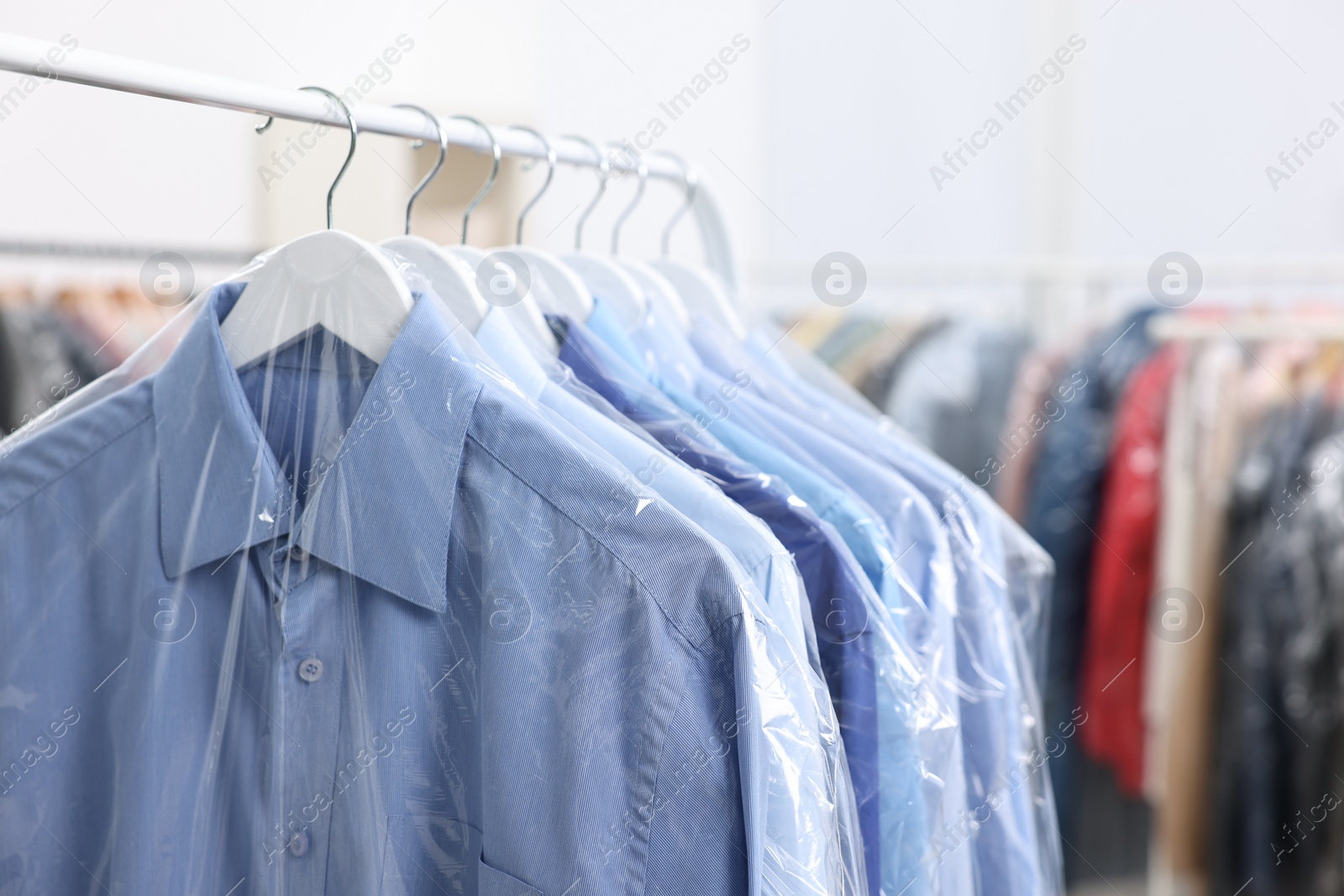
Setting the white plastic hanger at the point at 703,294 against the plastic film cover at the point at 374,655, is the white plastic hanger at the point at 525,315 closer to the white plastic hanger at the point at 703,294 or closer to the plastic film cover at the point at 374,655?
the plastic film cover at the point at 374,655

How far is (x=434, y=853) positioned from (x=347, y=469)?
24cm

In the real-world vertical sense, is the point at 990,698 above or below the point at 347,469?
below

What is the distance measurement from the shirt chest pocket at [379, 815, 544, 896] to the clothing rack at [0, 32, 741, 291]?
443 millimetres

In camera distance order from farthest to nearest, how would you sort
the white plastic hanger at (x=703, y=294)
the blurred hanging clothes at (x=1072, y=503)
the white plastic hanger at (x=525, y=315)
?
the blurred hanging clothes at (x=1072, y=503), the white plastic hanger at (x=703, y=294), the white plastic hanger at (x=525, y=315)

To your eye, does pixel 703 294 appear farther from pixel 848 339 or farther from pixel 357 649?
pixel 848 339

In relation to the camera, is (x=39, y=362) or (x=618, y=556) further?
(x=39, y=362)

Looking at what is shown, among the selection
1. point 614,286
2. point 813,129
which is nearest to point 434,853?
point 614,286

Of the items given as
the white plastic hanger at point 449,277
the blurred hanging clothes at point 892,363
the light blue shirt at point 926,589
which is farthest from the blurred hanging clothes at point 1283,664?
the white plastic hanger at point 449,277

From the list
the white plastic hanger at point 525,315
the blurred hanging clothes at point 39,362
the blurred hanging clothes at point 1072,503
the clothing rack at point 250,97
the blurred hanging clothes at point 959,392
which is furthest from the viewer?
the blurred hanging clothes at point 959,392

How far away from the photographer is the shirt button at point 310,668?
2.18 feet

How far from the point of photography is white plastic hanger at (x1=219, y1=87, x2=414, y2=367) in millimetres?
680

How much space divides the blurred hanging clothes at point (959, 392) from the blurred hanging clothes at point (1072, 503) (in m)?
0.19

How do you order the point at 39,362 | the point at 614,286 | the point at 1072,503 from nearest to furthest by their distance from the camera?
the point at 614,286, the point at 39,362, the point at 1072,503

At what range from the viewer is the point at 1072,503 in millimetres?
1733
